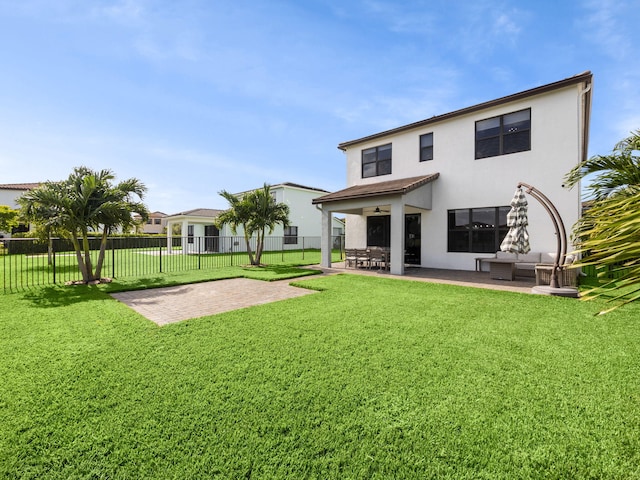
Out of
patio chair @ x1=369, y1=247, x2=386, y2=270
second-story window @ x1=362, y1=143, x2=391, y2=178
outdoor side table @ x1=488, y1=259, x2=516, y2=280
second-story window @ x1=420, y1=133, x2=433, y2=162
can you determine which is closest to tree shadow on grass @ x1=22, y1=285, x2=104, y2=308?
patio chair @ x1=369, y1=247, x2=386, y2=270

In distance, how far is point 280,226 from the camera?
2791 cm

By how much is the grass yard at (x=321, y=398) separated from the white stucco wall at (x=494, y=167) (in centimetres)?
664

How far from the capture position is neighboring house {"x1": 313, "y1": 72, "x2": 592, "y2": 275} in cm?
1055

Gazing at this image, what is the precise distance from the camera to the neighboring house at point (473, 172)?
1055 cm

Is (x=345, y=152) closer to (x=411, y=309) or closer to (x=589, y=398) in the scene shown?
(x=411, y=309)

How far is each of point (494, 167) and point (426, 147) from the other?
3385 millimetres

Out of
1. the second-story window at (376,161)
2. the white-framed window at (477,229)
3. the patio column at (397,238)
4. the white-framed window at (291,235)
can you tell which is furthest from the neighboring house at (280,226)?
the patio column at (397,238)

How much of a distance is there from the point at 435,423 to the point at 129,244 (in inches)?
1312

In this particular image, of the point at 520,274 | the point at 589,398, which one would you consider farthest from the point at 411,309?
the point at 520,274

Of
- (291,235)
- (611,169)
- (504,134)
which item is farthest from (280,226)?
(611,169)

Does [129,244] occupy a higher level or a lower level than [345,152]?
lower

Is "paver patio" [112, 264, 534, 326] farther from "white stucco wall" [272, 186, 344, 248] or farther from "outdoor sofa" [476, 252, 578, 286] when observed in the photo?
"white stucco wall" [272, 186, 344, 248]

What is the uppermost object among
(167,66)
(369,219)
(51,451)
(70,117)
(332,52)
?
(332,52)

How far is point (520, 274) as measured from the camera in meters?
11.4
